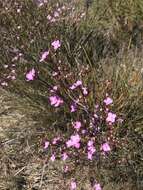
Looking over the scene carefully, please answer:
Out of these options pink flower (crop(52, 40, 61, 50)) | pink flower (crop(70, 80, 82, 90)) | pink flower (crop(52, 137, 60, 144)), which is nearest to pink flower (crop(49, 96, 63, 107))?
pink flower (crop(70, 80, 82, 90))

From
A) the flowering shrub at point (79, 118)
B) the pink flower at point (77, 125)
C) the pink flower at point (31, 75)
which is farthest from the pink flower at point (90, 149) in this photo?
the pink flower at point (31, 75)

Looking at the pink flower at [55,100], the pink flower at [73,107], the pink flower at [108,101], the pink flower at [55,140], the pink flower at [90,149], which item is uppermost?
the pink flower at [55,100]

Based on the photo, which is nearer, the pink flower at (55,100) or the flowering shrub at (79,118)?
the flowering shrub at (79,118)

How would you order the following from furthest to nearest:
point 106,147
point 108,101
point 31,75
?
point 31,75 → point 108,101 → point 106,147

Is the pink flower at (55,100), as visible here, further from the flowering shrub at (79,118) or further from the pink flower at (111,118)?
the pink flower at (111,118)

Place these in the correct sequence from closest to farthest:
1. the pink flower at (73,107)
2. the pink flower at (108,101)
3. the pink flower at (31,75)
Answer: the pink flower at (108,101) → the pink flower at (73,107) → the pink flower at (31,75)

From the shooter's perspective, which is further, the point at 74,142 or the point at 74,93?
the point at 74,93

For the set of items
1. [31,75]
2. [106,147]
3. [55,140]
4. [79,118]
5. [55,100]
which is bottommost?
[106,147]

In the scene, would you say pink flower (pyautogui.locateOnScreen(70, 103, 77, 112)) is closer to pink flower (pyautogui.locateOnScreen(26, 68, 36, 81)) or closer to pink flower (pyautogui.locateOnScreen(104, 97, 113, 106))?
pink flower (pyautogui.locateOnScreen(104, 97, 113, 106))

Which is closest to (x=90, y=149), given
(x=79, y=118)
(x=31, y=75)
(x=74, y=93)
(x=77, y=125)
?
(x=77, y=125)

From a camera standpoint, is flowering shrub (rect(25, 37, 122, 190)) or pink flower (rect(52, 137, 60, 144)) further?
pink flower (rect(52, 137, 60, 144))

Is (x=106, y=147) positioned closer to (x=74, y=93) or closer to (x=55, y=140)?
(x=55, y=140)

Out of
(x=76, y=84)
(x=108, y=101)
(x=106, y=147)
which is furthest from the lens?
(x=76, y=84)
